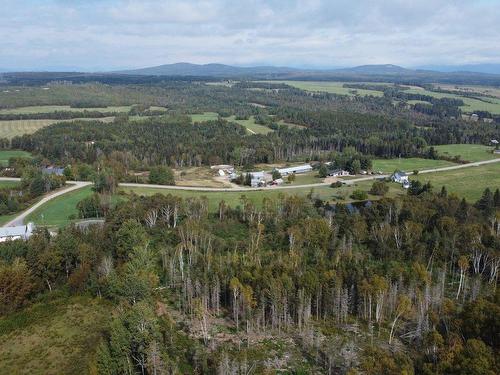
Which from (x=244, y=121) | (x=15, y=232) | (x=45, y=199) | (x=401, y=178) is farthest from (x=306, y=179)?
(x=244, y=121)

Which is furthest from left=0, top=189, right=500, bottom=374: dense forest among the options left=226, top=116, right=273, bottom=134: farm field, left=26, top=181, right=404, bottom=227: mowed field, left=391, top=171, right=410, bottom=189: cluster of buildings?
left=226, top=116, right=273, bottom=134: farm field

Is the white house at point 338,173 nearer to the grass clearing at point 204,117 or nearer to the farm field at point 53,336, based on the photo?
the farm field at point 53,336

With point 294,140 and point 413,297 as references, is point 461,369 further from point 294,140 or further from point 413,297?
point 294,140

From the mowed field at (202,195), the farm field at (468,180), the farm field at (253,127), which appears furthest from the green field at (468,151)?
the farm field at (253,127)

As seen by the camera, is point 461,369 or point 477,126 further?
point 477,126

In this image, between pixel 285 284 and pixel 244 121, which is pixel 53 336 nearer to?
pixel 285 284

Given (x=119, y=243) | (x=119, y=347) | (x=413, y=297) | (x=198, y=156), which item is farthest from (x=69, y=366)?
(x=198, y=156)
